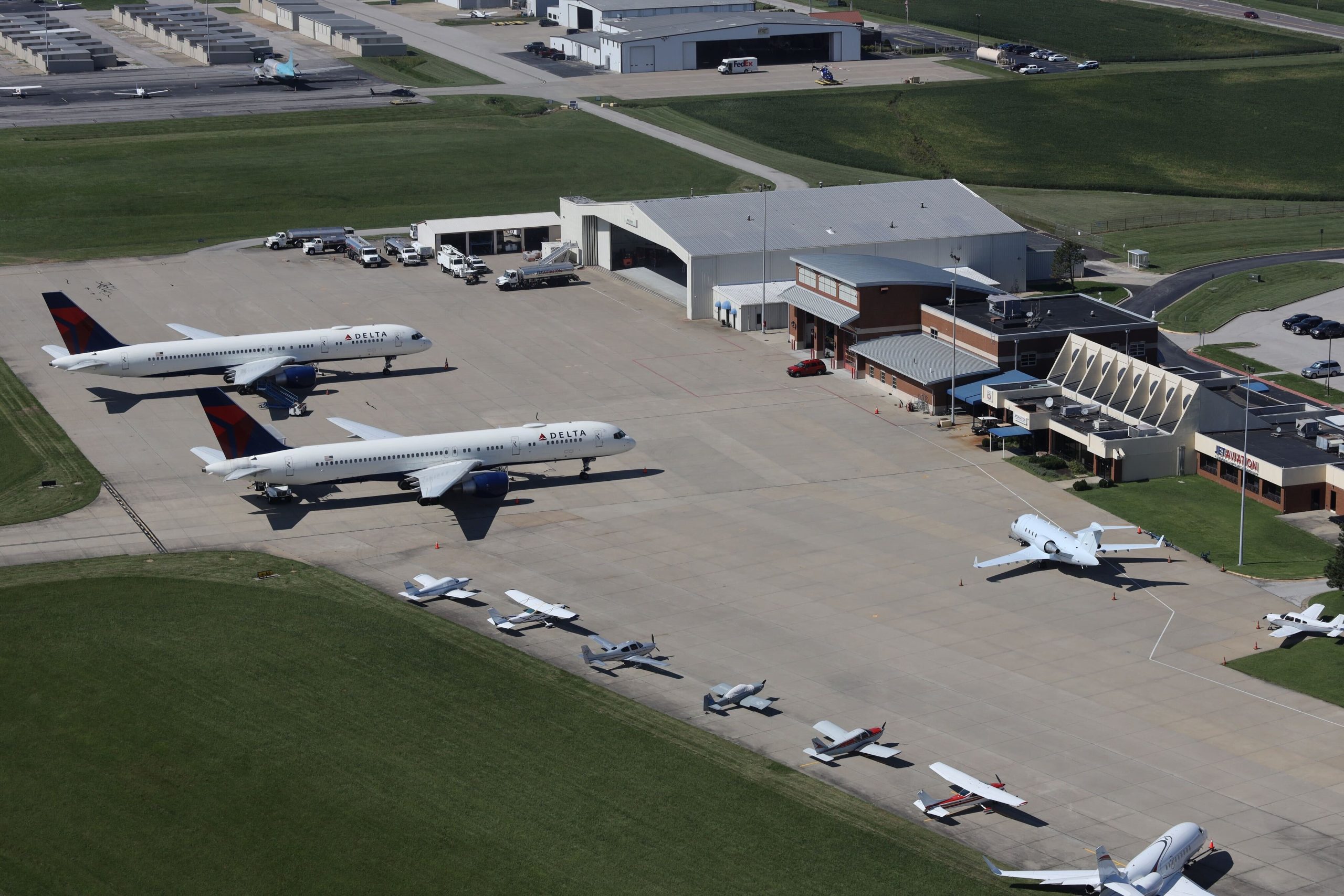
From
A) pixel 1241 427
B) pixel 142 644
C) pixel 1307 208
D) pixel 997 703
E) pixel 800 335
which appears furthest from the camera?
pixel 1307 208

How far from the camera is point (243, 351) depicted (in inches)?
5187

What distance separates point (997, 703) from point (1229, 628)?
1722cm

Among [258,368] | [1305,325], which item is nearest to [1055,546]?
[1305,325]

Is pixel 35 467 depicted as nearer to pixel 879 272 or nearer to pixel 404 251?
pixel 404 251

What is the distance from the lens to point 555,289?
162875 mm

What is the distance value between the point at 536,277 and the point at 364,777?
3666 inches

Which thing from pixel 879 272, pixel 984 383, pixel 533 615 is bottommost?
pixel 533 615

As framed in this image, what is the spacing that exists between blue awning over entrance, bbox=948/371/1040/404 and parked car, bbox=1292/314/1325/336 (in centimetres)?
3507

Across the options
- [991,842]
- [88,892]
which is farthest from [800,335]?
[88,892]

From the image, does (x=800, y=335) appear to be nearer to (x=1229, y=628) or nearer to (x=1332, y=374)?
(x=1332, y=374)

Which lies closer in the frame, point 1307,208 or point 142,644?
point 142,644

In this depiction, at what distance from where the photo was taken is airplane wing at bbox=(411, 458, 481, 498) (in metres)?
105

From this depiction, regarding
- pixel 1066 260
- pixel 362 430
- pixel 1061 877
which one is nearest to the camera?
pixel 1061 877

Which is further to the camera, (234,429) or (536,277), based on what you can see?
(536,277)
